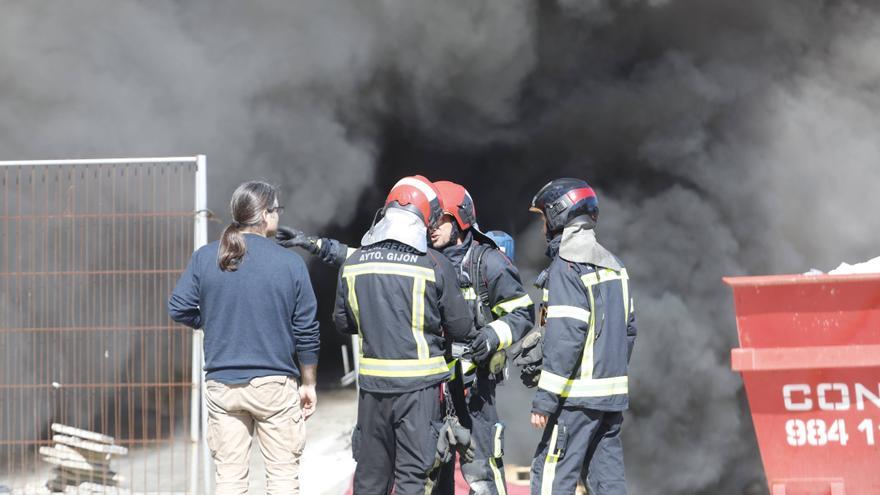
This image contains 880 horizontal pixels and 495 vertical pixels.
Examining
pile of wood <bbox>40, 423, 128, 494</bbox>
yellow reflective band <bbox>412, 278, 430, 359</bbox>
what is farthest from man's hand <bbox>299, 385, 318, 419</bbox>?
pile of wood <bbox>40, 423, 128, 494</bbox>

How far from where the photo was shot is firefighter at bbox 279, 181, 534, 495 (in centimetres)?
435

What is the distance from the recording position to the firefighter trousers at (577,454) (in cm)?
399

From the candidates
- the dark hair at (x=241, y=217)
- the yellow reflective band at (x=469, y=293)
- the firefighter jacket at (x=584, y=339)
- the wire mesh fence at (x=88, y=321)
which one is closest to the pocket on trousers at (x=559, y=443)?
the firefighter jacket at (x=584, y=339)

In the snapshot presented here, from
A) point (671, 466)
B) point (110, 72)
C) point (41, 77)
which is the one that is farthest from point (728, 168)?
point (41, 77)

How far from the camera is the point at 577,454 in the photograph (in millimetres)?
4031

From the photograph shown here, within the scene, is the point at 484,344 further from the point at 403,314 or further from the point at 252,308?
the point at 252,308

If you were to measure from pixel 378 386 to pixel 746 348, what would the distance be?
1.52 m

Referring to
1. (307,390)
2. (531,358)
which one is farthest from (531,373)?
(307,390)

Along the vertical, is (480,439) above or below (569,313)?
below

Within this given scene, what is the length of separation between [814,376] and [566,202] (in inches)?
56.6

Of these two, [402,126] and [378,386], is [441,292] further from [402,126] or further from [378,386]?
[402,126]

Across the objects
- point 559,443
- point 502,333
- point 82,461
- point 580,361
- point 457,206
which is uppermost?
point 457,206

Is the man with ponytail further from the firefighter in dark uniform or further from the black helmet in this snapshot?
the black helmet

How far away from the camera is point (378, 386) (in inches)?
155
